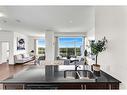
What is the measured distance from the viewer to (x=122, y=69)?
1857 millimetres

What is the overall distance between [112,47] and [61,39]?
936 centimetres

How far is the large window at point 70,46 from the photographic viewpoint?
11.6 m

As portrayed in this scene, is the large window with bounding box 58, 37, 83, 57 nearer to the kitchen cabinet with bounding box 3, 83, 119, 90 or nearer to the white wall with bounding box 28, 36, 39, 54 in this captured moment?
the white wall with bounding box 28, 36, 39, 54

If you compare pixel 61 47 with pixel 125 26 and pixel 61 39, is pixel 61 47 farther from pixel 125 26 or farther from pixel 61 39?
pixel 125 26

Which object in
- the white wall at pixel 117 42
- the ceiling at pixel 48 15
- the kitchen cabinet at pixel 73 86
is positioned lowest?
the kitchen cabinet at pixel 73 86

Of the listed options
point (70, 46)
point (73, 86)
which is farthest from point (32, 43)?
point (73, 86)

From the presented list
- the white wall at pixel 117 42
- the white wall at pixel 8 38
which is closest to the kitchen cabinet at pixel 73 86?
the white wall at pixel 117 42

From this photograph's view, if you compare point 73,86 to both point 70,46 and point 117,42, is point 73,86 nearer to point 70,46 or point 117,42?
point 117,42

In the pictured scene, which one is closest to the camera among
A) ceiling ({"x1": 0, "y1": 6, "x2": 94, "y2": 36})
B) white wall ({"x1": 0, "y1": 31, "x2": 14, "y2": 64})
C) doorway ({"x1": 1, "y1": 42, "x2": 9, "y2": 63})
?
ceiling ({"x1": 0, "y1": 6, "x2": 94, "y2": 36})

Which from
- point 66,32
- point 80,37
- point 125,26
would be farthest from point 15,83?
point 80,37

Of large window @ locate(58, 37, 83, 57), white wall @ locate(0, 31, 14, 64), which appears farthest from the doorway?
large window @ locate(58, 37, 83, 57)

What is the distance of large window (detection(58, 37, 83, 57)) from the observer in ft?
38.2

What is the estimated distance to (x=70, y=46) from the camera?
1200 cm

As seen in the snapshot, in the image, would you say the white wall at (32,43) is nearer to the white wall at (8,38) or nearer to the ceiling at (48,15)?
the white wall at (8,38)
